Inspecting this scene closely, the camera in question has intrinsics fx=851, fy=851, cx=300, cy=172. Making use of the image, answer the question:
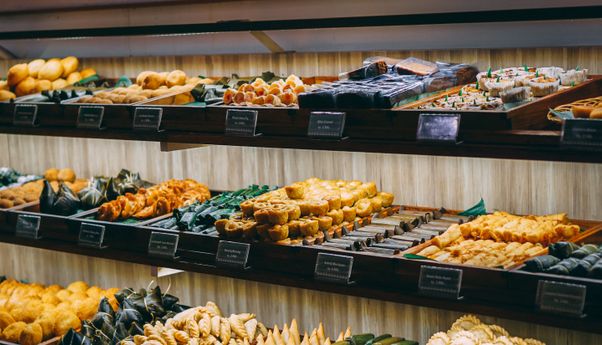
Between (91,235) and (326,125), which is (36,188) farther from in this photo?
(326,125)

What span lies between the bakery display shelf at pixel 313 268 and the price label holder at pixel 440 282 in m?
0.02

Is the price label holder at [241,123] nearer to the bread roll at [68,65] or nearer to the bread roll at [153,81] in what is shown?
the bread roll at [153,81]

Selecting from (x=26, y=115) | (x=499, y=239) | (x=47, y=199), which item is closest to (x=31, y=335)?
(x=47, y=199)

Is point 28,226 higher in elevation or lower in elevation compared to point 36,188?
lower

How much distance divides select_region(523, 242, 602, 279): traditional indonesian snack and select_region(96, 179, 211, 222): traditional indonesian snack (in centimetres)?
173

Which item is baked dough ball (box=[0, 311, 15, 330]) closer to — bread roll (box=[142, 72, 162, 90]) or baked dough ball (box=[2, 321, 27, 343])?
baked dough ball (box=[2, 321, 27, 343])

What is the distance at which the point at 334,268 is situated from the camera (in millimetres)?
2900

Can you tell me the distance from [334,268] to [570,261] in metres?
0.79

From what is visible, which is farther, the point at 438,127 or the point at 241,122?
the point at 241,122

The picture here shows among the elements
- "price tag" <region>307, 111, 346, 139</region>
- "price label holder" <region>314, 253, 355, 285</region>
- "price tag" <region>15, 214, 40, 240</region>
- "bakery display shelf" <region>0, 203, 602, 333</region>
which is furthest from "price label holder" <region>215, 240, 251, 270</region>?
"price tag" <region>15, 214, 40, 240</region>

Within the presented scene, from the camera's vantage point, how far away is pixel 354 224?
10.5 ft

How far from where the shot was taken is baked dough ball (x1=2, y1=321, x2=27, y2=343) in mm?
3820

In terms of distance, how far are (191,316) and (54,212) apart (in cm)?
92

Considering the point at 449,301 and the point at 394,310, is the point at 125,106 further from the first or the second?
the point at 449,301
